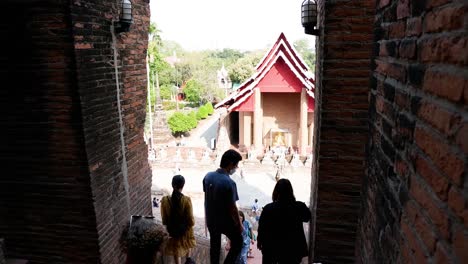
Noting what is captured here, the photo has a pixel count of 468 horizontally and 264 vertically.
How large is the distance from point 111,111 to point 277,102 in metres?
13.4

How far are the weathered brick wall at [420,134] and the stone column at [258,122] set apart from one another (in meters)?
14.6

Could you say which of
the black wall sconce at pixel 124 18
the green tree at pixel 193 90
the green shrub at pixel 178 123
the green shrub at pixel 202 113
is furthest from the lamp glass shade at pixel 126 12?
the green tree at pixel 193 90

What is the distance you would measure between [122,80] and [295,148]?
1360cm

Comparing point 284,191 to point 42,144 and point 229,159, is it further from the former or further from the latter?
point 42,144

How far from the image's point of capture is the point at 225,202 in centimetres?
402

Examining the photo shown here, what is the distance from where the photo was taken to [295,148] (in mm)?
17469

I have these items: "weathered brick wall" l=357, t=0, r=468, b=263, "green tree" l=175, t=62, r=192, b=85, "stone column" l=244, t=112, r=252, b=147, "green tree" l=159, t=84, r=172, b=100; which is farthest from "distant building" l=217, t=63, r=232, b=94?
"weathered brick wall" l=357, t=0, r=468, b=263

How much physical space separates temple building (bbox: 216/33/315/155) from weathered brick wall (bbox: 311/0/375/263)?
1148cm

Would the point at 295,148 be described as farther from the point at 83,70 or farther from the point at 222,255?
the point at 83,70

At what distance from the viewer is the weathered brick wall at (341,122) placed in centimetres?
328

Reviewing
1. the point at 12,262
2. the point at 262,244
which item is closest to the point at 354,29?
the point at 262,244

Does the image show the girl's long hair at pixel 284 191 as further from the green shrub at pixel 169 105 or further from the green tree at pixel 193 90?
the green tree at pixel 193 90

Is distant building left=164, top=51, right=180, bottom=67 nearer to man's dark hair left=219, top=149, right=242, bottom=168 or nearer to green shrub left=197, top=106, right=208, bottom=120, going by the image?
green shrub left=197, top=106, right=208, bottom=120

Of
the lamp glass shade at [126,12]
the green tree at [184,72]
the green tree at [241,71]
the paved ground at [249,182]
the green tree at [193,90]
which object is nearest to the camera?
the lamp glass shade at [126,12]
